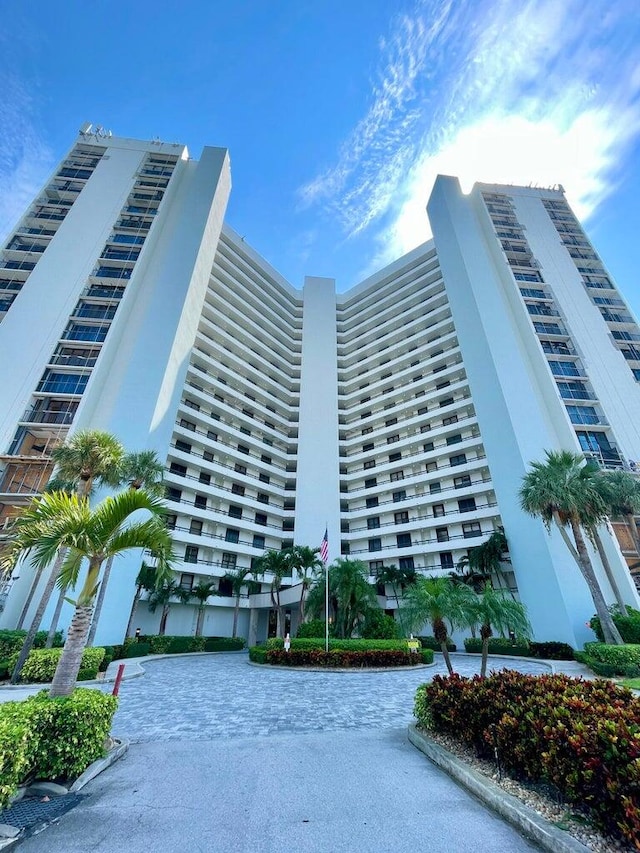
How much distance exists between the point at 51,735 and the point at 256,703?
763 cm

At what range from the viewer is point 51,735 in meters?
5.42

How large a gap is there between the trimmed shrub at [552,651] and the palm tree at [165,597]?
27.3 metres

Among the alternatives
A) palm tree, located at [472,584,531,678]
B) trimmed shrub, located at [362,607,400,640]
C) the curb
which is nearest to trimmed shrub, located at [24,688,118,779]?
the curb

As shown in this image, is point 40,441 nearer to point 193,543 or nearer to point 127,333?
point 127,333

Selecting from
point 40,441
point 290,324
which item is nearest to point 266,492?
point 40,441

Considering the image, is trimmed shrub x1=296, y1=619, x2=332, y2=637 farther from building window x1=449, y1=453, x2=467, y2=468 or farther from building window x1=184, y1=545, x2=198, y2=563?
building window x1=449, y1=453, x2=467, y2=468

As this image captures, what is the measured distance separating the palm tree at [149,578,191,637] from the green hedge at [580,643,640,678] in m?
29.2

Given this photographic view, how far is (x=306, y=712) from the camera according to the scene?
34.0ft

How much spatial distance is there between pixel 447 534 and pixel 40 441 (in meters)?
38.6

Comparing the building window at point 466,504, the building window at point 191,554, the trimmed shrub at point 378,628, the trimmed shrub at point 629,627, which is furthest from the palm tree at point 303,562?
the trimmed shrub at point 629,627

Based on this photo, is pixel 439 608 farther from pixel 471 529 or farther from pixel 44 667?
pixel 471 529

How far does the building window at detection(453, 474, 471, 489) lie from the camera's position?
3799 centimetres

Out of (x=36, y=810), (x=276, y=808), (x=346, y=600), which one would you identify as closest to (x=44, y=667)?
(x=36, y=810)

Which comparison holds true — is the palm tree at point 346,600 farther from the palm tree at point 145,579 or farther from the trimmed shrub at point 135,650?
the palm tree at point 145,579
